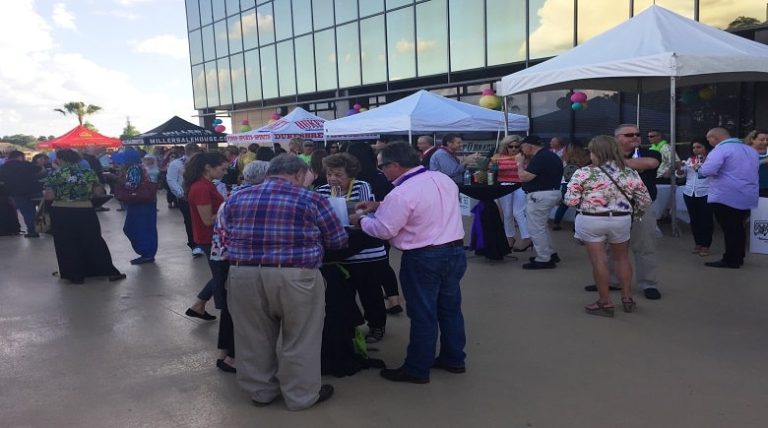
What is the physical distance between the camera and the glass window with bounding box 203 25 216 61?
26.5 metres

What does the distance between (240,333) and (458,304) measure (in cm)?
138

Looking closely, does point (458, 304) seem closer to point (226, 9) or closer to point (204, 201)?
point (204, 201)

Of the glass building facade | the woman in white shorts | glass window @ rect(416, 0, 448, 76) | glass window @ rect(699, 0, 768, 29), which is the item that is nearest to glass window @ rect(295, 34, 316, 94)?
the glass building facade

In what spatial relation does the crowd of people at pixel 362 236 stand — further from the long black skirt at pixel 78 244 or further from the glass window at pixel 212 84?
the glass window at pixel 212 84

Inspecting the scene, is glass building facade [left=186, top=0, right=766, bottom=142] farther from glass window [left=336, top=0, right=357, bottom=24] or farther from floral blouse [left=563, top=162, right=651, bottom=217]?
floral blouse [left=563, top=162, right=651, bottom=217]

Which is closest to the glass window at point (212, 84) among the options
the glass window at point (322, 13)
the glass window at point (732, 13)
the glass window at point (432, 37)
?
the glass window at point (322, 13)

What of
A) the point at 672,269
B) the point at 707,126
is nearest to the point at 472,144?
the point at 707,126

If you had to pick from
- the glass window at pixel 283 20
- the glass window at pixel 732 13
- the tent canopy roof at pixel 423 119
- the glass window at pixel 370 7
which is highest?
the glass window at pixel 283 20

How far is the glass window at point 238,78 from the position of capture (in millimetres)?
24859

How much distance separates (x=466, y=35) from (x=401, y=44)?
260 centimetres

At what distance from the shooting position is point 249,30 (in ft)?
78.8

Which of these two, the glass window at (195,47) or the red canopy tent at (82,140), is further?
the glass window at (195,47)

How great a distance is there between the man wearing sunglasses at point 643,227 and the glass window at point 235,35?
71.6ft

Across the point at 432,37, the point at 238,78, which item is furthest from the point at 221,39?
the point at 432,37
